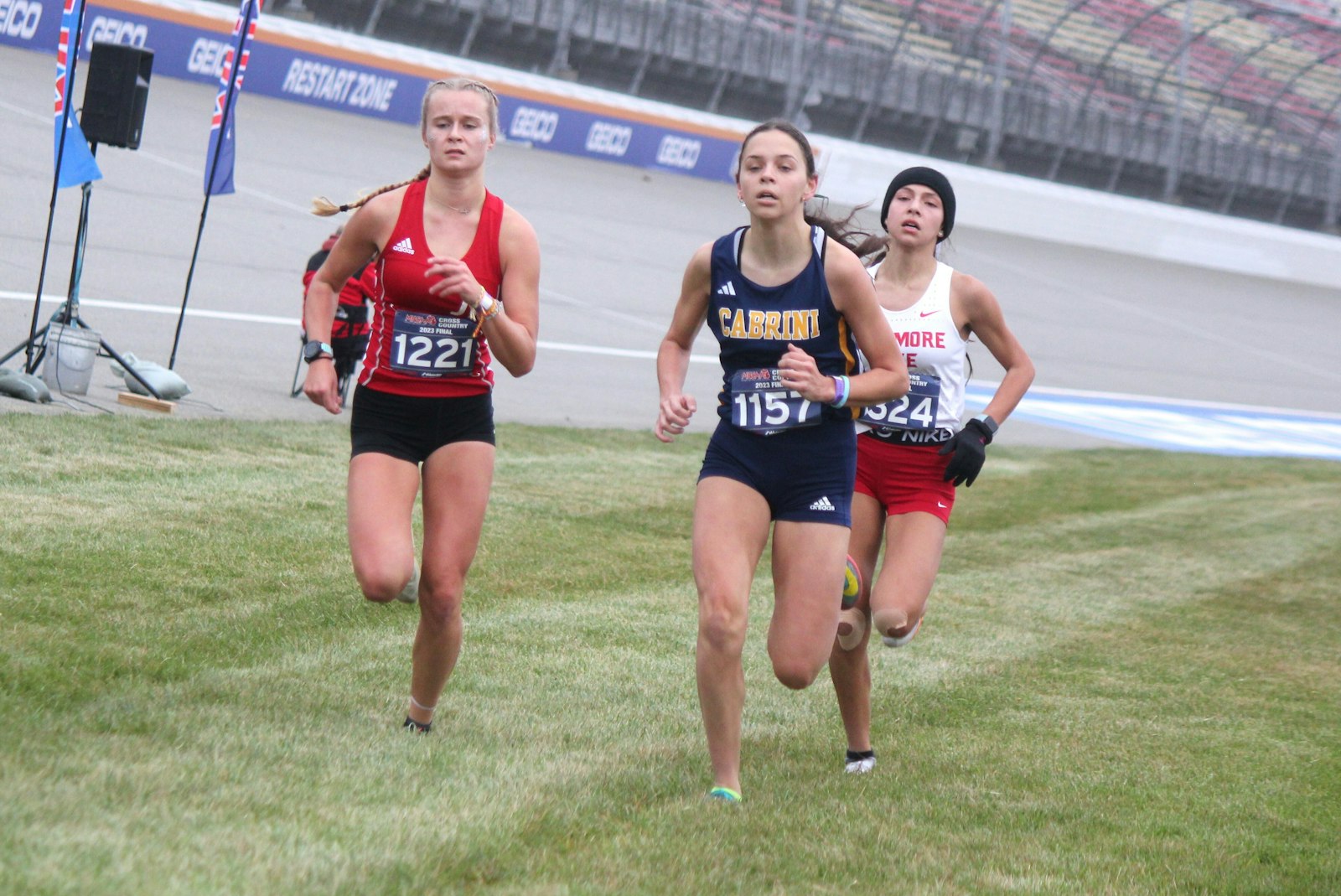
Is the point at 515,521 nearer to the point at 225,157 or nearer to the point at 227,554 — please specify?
the point at 227,554

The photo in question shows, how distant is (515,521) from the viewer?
422 inches

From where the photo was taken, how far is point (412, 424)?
5375mm

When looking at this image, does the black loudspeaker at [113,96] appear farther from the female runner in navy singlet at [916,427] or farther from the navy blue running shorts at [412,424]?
the female runner in navy singlet at [916,427]

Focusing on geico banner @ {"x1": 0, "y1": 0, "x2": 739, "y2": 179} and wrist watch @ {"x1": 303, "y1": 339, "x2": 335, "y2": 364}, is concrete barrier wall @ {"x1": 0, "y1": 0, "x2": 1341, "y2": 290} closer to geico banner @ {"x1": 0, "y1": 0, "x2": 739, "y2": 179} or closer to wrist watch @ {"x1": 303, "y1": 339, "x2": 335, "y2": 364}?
geico banner @ {"x1": 0, "y1": 0, "x2": 739, "y2": 179}

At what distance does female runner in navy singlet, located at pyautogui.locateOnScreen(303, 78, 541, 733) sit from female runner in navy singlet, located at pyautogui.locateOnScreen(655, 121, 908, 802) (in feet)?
2.25

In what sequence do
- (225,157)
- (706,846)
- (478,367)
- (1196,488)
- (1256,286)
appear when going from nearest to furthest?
(706,846) → (478,367) → (225,157) → (1196,488) → (1256,286)

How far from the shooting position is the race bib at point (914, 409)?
612cm

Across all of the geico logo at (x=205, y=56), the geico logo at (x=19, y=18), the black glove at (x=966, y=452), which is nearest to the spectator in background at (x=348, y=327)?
the black glove at (x=966, y=452)

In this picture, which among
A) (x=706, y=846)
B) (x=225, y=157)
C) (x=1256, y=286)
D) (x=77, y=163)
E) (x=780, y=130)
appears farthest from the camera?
(x=1256, y=286)

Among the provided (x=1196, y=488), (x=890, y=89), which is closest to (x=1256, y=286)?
(x=890, y=89)

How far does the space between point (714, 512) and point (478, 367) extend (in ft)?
3.31

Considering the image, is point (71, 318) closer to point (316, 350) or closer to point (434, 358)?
point (316, 350)

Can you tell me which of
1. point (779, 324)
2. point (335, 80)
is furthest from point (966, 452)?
point (335, 80)

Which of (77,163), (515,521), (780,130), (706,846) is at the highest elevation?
(780,130)
